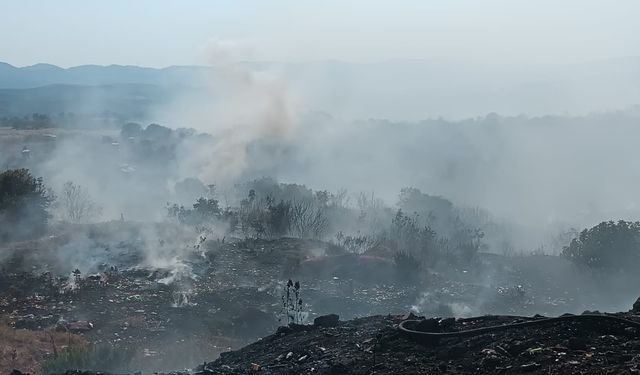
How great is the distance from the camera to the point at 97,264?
2570 centimetres

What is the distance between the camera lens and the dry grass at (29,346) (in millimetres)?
15593

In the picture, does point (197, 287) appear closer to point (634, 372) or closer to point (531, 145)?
point (634, 372)

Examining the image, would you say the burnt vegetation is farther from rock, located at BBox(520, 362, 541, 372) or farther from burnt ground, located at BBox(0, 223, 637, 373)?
rock, located at BBox(520, 362, 541, 372)

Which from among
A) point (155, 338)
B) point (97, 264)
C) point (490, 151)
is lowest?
point (155, 338)

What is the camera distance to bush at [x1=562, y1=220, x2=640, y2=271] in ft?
92.3

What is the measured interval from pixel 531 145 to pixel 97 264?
83.0 metres

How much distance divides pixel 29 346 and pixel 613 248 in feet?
79.4

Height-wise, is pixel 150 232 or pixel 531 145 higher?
pixel 531 145

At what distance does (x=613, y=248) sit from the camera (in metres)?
28.2

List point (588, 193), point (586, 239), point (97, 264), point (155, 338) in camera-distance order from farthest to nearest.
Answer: point (588, 193), point (586, 239), point (97, 264), point (155, 338)

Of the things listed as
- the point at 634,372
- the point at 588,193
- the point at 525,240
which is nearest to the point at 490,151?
the point at 588,193

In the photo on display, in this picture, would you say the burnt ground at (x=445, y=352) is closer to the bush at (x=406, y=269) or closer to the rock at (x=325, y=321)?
the rock at (x=325, y=321)

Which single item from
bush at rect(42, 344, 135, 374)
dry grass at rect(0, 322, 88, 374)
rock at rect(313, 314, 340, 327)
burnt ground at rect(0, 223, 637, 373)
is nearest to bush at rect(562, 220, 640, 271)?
burnt ground at rect(0, 223, 637, 373)

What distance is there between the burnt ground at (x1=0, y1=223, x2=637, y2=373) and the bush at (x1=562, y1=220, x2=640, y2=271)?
104 centimetres
